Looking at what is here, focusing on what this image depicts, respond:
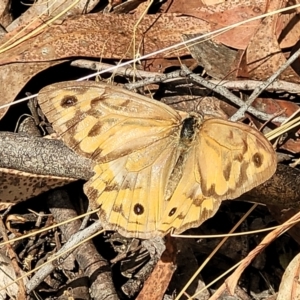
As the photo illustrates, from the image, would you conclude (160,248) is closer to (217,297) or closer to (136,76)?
(217,297)

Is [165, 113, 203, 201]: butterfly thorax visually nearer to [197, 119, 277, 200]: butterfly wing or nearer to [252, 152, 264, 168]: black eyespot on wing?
[197, 119, 277, 200]: butterfly wing

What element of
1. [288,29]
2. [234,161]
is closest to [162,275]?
[234,161]

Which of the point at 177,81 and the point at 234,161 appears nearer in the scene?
the point at 234,161

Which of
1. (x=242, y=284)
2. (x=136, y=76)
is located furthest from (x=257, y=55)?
(x=242, y=284)

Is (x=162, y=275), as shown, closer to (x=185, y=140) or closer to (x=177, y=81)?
(x=185, y=140)

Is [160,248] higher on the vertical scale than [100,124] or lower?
lower

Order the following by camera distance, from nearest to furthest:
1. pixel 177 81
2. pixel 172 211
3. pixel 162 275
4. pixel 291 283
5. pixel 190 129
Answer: pixel 172 211, pixel 190 129, pixel 291 283, pixel 162 275, pixel 177 81
